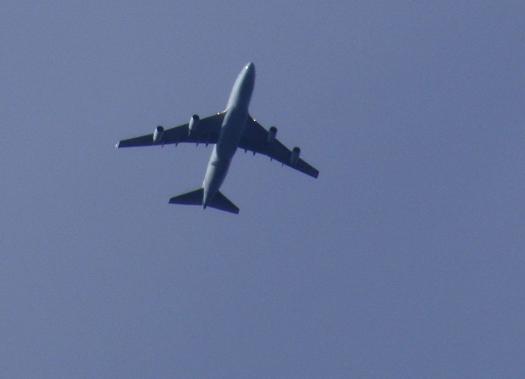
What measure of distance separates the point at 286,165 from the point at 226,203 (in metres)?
5.77

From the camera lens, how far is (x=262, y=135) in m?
101

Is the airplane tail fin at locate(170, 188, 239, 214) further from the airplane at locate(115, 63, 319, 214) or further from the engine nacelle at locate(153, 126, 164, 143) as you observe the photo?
the engine nacelle at locate(153, 126, 164, 143)

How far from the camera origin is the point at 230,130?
9381cm

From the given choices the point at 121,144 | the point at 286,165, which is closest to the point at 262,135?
the point at 286,165

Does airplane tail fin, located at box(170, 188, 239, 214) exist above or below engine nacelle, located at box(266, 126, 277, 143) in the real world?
below

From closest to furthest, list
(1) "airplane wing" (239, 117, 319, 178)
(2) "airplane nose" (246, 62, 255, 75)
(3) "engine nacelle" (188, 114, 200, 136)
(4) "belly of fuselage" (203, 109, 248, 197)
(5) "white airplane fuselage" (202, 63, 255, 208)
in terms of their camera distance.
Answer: (5) "white airplane fuselage" (202, 63, 255, 208) < (2) "airplane nose" (246, 62, 255, 75) < (4) "belly of fuselage" (203, 109, 248, 197) < (3) "engine nacelle" (188, 114, 200, 136) < (1) "airplane wing" (239, 117, 319, 178)

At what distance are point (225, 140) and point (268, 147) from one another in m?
7.83

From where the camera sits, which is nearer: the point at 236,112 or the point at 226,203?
the point at 236,112

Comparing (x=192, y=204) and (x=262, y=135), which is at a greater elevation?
(x=262, y=135)

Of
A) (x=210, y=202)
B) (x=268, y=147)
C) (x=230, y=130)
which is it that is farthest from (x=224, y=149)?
(x=268, y=147)

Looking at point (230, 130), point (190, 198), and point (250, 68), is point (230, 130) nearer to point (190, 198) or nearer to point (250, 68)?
point (250, 68)

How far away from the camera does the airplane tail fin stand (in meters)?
99.2

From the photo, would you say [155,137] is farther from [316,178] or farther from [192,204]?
[316,178]

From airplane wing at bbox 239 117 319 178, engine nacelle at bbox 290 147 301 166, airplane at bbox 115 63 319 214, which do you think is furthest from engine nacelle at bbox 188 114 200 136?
engine nacelle at bbox 290 147 301 166
